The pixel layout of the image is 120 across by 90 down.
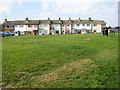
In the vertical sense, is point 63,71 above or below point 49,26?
below

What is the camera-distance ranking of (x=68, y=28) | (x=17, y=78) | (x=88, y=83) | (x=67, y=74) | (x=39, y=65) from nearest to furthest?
1. (x=88, y=83)
2. (x=17, y=78)
3. (x=67, y=74)
4. (x=39, y=65)
5. (x=68, y=28)

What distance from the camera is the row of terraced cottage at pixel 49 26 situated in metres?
67.4

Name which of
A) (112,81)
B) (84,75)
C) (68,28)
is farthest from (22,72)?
(68,28)

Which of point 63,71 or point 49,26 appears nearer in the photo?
point 63,71

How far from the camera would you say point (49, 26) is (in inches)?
2682

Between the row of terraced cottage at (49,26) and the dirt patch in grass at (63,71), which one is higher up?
the row of terraced cottage at (49,26)

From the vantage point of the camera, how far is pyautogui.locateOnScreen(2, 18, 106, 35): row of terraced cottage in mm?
67375

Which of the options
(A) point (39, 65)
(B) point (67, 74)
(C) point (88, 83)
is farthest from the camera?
(A) point (39, 65)

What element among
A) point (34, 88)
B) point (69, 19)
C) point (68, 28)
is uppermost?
point (69, 19)

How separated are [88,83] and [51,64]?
10.1ft

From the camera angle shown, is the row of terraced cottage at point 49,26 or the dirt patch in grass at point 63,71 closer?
the dirt patch in grass at point 63,71

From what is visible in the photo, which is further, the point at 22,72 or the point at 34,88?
the point at 22,72

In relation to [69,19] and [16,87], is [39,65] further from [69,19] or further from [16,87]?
[69,19]

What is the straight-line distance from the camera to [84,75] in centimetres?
673
